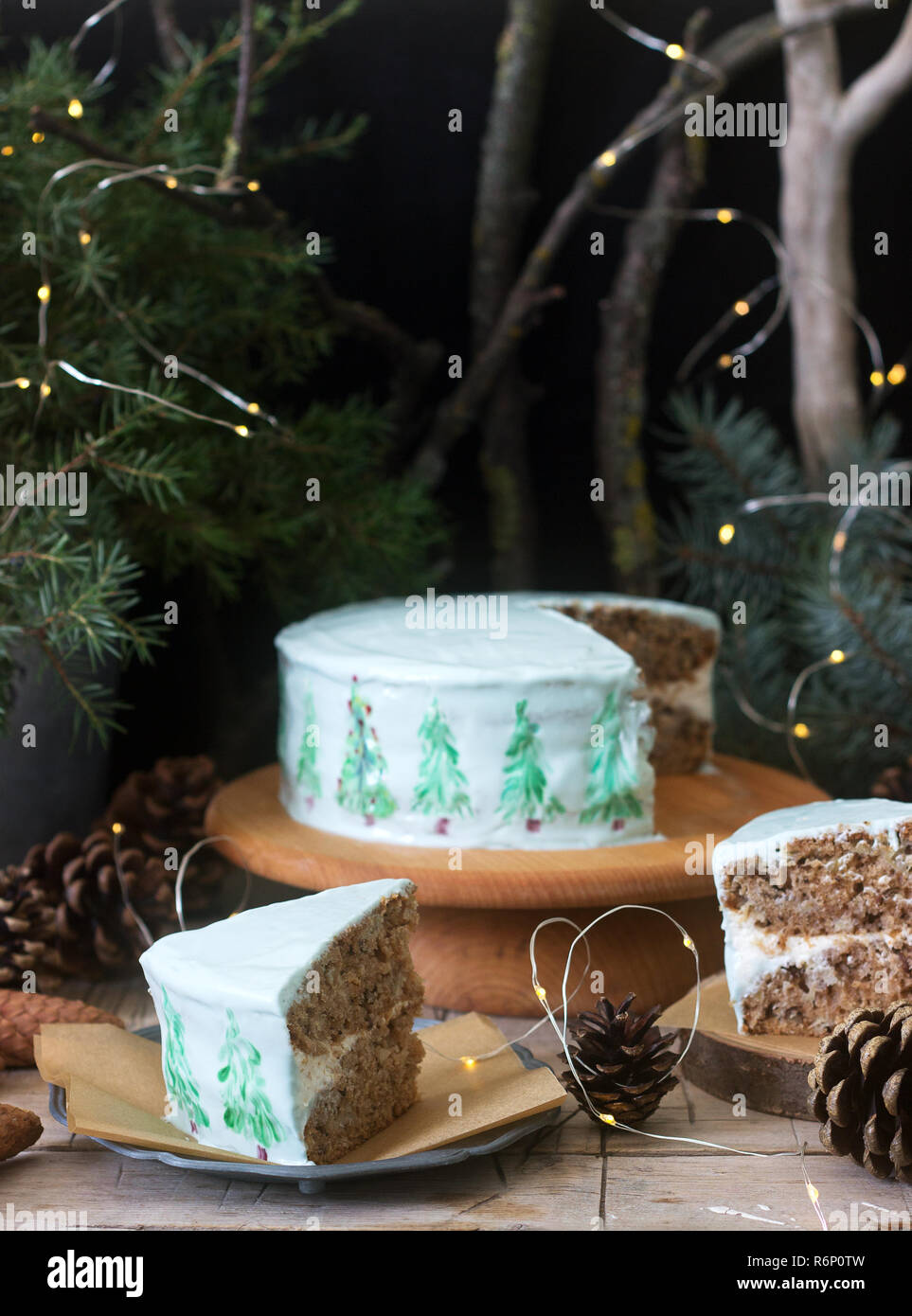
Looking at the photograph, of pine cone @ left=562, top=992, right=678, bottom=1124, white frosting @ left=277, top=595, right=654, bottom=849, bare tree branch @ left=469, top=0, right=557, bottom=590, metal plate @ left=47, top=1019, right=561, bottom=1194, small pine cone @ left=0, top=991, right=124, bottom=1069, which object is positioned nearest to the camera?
metal plate @ left=47, top=1019, right=561, bottom=1194

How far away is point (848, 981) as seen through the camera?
3.37 feet

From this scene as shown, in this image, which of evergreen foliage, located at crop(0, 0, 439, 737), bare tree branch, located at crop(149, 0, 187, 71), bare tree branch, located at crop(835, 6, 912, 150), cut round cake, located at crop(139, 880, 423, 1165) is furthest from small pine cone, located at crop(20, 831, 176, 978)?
bare tree branch, located at crop(835, 6, 912, 150)

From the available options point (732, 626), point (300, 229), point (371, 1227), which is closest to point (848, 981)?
point (371, 1227)

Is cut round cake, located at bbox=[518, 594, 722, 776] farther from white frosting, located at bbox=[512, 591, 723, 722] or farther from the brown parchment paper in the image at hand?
the brown parchment paper

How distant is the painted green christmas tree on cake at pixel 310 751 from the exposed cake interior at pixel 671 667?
1.12ft

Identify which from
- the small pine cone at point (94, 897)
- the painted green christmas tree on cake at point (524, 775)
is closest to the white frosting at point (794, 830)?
the painted green christmas tree on cake at point (524, 775)

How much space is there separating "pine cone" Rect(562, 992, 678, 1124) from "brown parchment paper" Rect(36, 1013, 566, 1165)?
4cm

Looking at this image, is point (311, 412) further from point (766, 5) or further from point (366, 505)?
point (766, 5)

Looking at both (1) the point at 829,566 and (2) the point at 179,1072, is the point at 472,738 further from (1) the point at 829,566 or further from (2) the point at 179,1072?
(1) the point at 829,566

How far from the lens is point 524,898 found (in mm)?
1150

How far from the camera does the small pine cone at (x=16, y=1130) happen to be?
93 cm

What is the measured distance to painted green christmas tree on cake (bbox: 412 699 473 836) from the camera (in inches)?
47.9

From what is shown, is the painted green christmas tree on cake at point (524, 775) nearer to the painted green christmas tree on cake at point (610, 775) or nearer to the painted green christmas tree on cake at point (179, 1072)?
the painted green christmas tree on cake at point (610, 775)

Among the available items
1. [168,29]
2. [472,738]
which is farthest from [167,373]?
A: [472,738]
